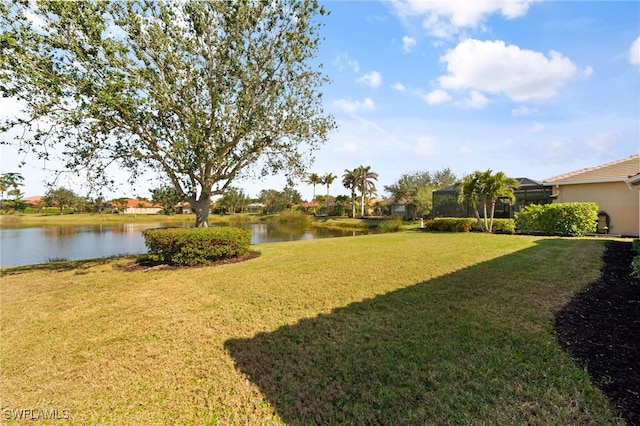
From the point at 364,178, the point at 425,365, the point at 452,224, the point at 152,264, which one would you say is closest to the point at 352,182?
the point at 364,178

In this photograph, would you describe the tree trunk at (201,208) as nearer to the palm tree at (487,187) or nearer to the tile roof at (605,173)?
the palm tree at (487,187)

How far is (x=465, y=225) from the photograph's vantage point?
59.9ft

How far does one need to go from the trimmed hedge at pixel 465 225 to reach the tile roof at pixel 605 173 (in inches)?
131

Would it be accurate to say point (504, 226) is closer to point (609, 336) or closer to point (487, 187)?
point (487, 187)

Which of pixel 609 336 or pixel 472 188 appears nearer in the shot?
pixel 609 336

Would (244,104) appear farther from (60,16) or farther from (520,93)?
(520,93)

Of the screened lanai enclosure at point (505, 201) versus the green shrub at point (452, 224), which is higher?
the screened lanai enclosure at point (505, 201)

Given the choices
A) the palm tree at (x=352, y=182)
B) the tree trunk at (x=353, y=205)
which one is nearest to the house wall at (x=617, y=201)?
the tree trunk at (x=353, y=205)

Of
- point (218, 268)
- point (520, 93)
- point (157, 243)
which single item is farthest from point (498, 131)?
point (157, 243)

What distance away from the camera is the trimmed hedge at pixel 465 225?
16359 mm

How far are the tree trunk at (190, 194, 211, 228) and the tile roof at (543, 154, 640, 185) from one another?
18.0 m

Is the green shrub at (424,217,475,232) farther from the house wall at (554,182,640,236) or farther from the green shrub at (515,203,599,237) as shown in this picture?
the house wall at (554,182,640,236)

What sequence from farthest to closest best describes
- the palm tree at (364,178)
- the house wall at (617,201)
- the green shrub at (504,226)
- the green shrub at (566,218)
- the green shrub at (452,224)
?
the palm tree at (364,178) < the green shrub at (452,224) < the green shrub at (504,226) < the house wall at (617,201) < the green shrub at (566,218)

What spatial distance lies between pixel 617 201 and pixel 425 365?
58.1 ft
